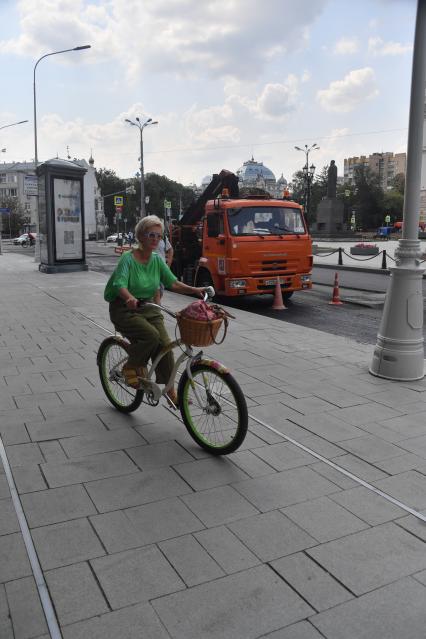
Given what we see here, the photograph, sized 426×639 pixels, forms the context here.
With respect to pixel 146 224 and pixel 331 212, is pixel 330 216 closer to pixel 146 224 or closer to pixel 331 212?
pixel 331 212

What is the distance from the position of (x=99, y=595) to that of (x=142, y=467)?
1.31 m

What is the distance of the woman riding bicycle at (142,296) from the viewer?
4184 mm

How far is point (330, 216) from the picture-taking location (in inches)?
1893

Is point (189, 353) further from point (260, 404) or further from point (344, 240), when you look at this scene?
point (344, 240)

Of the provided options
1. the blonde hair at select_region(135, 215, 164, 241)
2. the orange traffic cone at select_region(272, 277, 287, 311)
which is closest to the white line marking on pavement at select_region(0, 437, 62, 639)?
the blonde hair at select_region(135, 215, 164, 241)

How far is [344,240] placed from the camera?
47.8 m

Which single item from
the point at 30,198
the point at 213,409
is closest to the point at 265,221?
the point at 213,409

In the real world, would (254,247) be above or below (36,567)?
above

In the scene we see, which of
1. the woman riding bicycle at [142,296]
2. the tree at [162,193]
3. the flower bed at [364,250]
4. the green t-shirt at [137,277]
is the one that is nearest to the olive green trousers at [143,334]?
the woman riding bicycle at [142,296]

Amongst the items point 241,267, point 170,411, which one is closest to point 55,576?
point 170,411

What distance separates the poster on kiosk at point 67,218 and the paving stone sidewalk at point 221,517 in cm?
1286

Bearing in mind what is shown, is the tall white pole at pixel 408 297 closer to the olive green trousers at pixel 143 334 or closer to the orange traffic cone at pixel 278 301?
the olive green trousers at pixel 143 334

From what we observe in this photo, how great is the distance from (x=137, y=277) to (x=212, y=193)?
37.9 feet

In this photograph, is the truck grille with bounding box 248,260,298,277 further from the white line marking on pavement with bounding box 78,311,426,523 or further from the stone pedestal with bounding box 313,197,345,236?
the stone pedestal with bounding box 313,197,345,236
